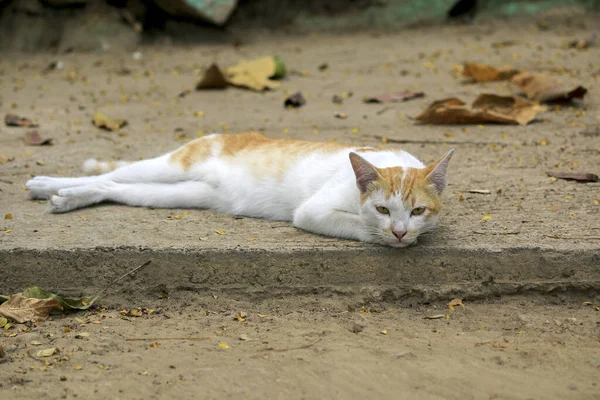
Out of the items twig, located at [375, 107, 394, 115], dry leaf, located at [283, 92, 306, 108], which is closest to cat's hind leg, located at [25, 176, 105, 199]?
dry leaf, located at [283, 92, 306, 108]

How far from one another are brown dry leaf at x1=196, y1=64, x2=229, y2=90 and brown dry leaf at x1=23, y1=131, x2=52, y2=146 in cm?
201

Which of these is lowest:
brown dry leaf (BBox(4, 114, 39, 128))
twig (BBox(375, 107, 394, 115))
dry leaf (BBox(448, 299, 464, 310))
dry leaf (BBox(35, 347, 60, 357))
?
brown dry leaf (BBox(4, 114, 39, 128))

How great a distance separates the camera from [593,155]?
538 cm

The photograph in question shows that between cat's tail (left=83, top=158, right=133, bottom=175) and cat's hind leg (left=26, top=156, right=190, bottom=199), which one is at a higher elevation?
cat's hind leg (left=26, top=156, right=190, bottom=199)

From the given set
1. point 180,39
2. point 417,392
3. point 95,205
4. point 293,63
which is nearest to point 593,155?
point 417,392

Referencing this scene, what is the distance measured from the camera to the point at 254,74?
7.89 meters

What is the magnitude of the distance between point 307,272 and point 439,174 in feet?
2.72

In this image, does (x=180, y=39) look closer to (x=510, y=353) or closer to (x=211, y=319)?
(x=211, y=319)

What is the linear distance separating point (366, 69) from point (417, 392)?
5.73 m

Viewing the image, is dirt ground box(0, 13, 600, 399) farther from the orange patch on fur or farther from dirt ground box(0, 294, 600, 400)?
the orange patch on fur

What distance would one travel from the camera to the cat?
12.5ft

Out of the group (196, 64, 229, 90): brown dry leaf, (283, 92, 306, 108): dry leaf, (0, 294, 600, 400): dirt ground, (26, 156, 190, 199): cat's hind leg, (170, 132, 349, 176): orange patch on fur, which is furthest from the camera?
(196, 64, 229, 90): brown dry leaf

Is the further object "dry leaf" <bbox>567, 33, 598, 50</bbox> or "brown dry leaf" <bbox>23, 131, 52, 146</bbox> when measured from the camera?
"dry leaf" <bbox>567, 33, 598, 50</bbox>

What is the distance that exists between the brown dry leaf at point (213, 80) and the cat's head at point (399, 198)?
4036 mm
